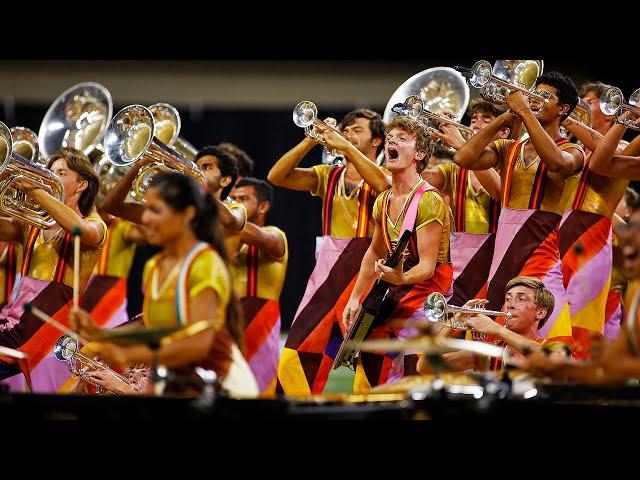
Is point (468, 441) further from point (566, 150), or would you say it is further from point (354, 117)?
point (354, 117)

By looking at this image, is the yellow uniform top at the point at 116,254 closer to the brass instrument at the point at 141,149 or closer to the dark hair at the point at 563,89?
the brass instrument at the point at 141,149

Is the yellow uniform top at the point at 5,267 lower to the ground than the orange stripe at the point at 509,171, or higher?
lower

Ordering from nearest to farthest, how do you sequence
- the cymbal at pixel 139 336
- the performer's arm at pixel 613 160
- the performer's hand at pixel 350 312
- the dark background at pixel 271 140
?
the cymbal at pixel 139 336, the performer's arm at pixel 613 160, the performer's hand at pixel 350 312, the dark background at pixel 271 140

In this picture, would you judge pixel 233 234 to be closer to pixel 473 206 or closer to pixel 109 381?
pixel 473 206

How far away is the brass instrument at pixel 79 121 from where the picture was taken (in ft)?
29.1

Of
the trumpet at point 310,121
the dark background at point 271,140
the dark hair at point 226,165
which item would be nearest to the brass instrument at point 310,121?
the trumpet at point 310,121

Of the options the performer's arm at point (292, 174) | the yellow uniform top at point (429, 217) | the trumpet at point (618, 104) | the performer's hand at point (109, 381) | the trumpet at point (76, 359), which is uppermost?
the trumpet at point (618, 104)

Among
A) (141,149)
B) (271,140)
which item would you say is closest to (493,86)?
(141,149)

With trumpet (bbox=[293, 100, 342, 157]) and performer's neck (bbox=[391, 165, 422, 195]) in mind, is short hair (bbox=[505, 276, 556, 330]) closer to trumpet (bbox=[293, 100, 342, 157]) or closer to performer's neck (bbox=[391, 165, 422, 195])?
performer's neck (bbox=[391, 165, 422, 195])

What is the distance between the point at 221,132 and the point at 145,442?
7867mm

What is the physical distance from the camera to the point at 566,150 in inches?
271

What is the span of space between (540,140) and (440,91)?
4.94ft

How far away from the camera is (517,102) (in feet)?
22.0

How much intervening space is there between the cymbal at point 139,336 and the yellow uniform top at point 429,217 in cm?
225
